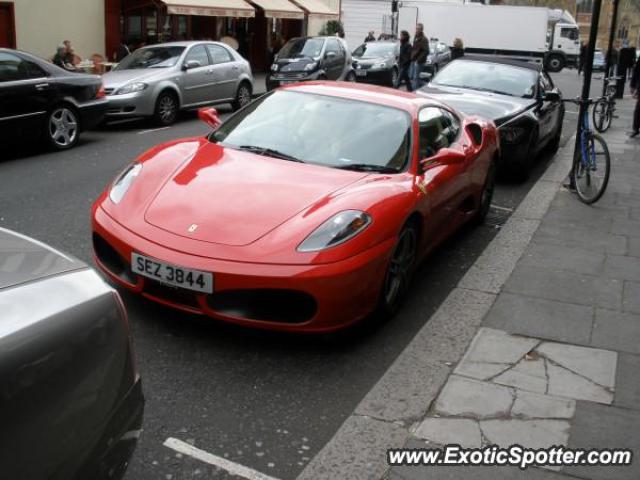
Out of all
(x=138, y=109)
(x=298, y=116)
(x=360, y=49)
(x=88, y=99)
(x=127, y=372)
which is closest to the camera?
(x=127, y=372)

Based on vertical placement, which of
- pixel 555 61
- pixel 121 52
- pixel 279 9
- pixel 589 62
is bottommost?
pixel 555 61

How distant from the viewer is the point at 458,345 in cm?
436

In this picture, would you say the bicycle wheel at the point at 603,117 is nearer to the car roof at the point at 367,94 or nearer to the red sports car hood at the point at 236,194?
the car roof at the point at 367,94

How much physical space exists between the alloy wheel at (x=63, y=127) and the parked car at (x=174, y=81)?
173 cm

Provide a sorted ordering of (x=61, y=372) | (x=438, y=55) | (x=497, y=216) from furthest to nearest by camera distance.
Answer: (x=438, y=55)
(x=497, y=216)
(x=61, y=372)

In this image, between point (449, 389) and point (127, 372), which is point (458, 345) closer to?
point (449, 389)

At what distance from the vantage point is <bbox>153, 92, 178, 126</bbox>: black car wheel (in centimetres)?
1310

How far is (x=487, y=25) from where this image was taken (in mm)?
35656

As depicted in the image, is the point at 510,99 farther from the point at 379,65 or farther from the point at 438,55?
the point at 438,55

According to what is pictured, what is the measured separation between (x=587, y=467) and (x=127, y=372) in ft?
6.43

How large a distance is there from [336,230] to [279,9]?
23336mm

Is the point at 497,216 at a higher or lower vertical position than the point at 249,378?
lower

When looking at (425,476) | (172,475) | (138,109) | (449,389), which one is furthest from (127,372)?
(138,109)

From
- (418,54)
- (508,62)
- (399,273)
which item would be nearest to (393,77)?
(418,54)
